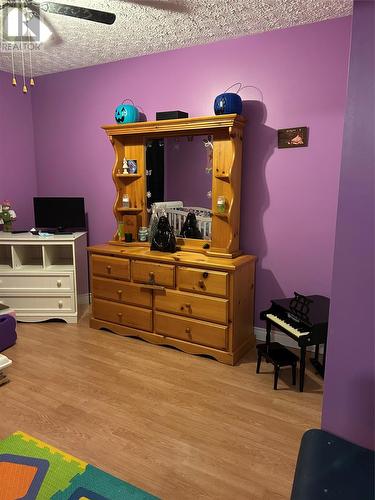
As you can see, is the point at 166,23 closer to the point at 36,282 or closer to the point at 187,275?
the point at 187,275

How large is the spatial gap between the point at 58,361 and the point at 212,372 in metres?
1.22

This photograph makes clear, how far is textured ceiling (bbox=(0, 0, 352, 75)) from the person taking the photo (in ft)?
8.14

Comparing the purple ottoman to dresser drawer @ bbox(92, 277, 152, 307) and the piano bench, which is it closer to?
dresser drawer @ bbox(92, 277, 152, 307)

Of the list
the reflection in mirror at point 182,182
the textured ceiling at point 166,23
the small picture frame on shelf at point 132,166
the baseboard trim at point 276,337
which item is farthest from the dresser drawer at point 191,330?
the textured ceiling at point 166,23

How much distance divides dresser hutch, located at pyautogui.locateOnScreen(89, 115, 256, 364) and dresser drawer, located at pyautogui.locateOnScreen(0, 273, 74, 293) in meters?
0.36

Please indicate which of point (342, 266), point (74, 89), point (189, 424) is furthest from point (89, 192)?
point (342, 266)

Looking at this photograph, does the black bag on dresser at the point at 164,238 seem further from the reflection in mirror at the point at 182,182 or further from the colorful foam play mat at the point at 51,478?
the colorful foam play mat at the point at 51,478

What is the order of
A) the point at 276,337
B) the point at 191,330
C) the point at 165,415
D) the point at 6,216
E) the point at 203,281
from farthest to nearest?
the point at 6,216 → the point at 276,337 → the point at 191,330 → the point at 203,281 → the point at 165,415

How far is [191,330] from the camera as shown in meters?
2.99

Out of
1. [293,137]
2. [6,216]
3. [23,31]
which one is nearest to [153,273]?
[293,137]

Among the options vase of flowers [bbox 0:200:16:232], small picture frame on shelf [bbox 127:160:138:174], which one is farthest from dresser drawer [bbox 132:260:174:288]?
vase of flowers [bbox 0:200:16:232]

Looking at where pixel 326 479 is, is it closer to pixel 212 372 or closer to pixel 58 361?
pixel 212 372

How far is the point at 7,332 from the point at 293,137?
2860 millimetres

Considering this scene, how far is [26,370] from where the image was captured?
109 inches
